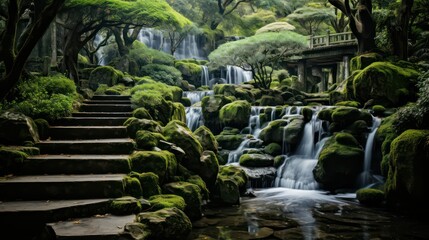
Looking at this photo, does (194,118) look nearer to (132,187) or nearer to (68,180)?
(132,187)

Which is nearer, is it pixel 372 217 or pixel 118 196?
pixel 118 196

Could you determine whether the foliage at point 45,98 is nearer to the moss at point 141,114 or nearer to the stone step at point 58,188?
the moss at point 141,114

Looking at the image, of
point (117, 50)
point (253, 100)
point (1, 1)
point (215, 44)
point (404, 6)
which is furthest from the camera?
point (215, 44)

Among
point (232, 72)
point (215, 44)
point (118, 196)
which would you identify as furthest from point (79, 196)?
point (215, 44)

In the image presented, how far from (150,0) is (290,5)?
29.1 meters

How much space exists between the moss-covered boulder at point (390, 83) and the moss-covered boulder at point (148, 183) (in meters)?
13.1

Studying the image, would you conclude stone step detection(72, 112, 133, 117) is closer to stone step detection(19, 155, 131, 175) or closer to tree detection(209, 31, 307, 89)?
stone step detection(19, 155, 131, 175)

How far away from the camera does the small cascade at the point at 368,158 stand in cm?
1252

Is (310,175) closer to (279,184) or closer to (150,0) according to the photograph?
(279,184)

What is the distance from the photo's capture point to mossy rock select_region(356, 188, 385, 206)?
10.4 meters

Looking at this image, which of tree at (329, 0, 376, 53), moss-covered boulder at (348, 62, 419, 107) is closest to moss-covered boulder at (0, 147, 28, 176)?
moss-covered boulder at (348, 62, 419, 107)

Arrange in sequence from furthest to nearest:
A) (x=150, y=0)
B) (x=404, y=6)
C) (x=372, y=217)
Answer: (x=404, y=6)
(x=150, y=0)
(x=372, y=217)

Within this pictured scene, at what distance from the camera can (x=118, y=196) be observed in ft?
21.5

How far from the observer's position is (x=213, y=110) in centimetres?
2073
